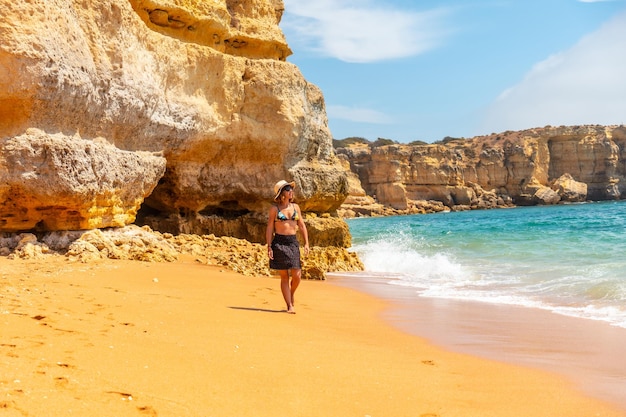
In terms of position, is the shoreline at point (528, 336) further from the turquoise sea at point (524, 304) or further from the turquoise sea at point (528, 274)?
the turquoise sea at point (528, 274)

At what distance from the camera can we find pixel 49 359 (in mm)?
2885

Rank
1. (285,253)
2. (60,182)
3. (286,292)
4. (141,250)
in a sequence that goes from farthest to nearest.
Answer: (141,250) → (60,182) → (285,253) → (286,292)

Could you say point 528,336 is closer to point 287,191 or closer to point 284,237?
point 284,237

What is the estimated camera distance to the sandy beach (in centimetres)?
258

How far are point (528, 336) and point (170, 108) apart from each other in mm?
8399

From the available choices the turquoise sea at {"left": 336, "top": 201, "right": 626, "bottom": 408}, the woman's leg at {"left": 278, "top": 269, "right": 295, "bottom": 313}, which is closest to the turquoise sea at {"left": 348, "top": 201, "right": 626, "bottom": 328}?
the turquoise sea at {"left": 336, "top": 201, "right": 626, "bottom": 408}

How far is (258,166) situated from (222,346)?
419 inches

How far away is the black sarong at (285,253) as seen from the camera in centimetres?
598

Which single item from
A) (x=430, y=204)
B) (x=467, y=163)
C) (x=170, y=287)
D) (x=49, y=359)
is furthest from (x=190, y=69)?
(x=467, y=163)

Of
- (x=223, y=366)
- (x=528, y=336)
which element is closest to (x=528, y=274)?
(x=528, y=336)

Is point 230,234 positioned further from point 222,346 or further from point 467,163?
point 467,163

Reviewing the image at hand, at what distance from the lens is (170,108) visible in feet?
36.8

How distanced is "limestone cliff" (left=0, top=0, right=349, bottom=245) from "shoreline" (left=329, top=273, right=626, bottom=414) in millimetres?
5345

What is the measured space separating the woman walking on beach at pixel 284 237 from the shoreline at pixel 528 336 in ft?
3.65
